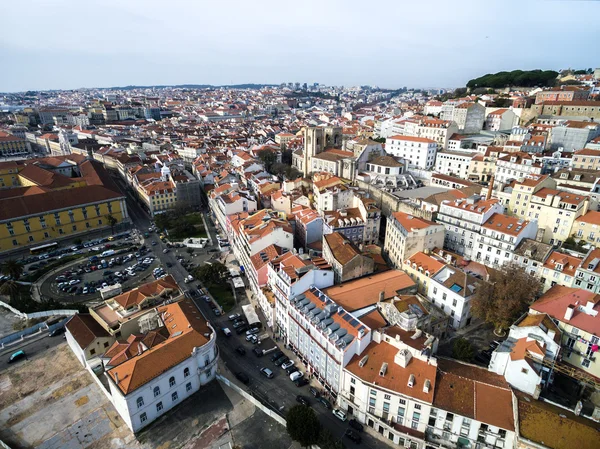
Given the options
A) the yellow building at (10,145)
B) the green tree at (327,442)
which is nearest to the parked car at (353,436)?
the green tree at (327,442)

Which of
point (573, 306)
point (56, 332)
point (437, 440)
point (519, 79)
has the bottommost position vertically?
point (56, 332)

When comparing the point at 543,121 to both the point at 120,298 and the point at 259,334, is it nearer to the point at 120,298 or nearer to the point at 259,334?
the point at 259,334

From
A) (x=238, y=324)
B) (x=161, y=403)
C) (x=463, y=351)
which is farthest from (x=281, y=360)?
(x=463, y=351)

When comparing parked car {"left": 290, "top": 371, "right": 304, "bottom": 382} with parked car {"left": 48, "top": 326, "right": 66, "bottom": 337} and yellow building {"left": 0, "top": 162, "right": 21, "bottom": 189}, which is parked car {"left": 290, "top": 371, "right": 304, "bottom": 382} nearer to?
parked car {"left": 48, "top": 326, "right": 66, "bottom": 337}

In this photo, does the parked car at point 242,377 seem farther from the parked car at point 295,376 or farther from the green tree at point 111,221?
the green tree at point 111,221

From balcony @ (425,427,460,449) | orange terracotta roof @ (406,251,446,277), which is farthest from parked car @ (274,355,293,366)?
orange terracotta roof @ (406,251,446,277)

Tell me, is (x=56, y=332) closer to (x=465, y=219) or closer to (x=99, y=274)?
(x=99, y=274)

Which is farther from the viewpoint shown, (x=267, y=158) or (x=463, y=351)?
(x=267, y=158)

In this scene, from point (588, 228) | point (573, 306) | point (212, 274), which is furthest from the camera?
point (212, 274)
